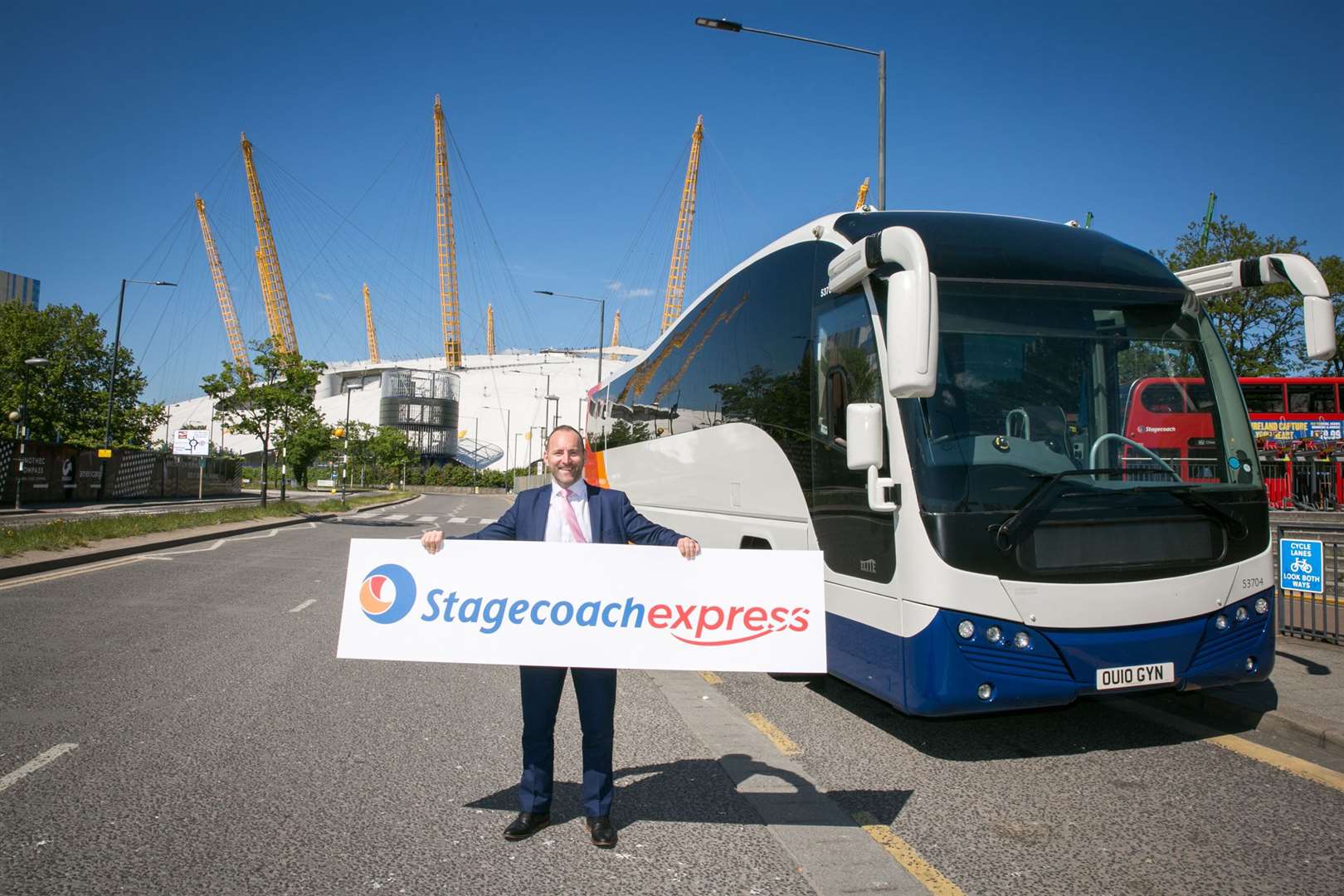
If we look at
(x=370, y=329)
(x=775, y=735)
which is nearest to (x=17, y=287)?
(x=370, y=329)

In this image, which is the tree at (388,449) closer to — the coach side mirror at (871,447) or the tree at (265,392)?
the tree at (265,392)

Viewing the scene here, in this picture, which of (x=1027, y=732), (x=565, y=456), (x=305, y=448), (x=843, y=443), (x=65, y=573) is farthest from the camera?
(x=305, y=448)

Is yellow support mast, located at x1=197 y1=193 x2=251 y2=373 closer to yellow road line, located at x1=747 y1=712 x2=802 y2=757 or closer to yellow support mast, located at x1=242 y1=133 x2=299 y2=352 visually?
yellow support mast, located at x1=242 y1=133 x2=299 y2=352

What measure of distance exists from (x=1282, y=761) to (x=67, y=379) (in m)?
75.1

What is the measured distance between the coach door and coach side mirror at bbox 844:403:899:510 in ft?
0.32

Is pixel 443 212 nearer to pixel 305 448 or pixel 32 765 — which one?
pixel 305 448

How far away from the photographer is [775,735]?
5.68 m

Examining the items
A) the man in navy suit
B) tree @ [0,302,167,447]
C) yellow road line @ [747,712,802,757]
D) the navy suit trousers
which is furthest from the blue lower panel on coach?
tree @ [0,302,167,447]

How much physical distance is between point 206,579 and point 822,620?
11831 millimetres

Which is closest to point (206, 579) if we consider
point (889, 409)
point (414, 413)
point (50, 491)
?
point (889, 409)

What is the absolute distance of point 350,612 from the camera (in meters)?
4.20


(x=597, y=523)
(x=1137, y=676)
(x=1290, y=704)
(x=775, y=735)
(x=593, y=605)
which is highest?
(x=597, y=523)

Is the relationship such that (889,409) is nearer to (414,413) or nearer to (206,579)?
(206,579)

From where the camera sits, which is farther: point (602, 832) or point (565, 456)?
point (565, 456)
